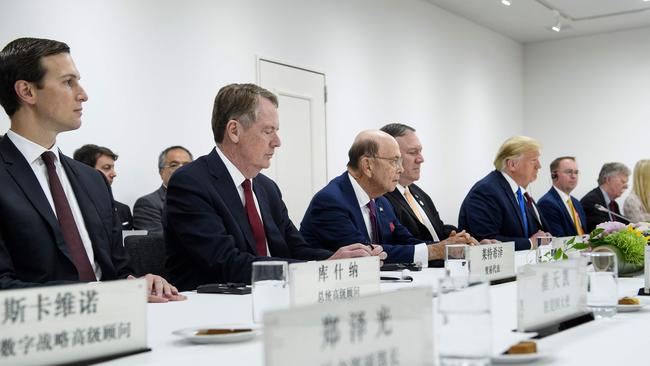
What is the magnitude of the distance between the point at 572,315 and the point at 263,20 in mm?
4549

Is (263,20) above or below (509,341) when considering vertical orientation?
above

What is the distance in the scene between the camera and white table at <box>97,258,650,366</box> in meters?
1.23

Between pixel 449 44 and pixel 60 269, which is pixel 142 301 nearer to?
pixel 60 269

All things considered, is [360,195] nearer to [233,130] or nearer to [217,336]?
[233,130]

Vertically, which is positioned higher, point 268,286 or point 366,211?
point 366,211

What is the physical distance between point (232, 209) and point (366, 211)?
97cm

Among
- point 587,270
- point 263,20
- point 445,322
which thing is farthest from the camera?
point 263,20

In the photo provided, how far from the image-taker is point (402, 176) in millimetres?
4582

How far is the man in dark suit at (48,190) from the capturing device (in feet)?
6.99

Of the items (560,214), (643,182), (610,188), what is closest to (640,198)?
(643,182)

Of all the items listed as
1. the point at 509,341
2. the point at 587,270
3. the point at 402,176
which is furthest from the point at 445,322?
the point at 402,176

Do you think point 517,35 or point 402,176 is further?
point 517,35

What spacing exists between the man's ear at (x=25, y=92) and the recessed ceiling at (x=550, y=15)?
6213 millimetres

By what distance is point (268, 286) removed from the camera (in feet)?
5.27
